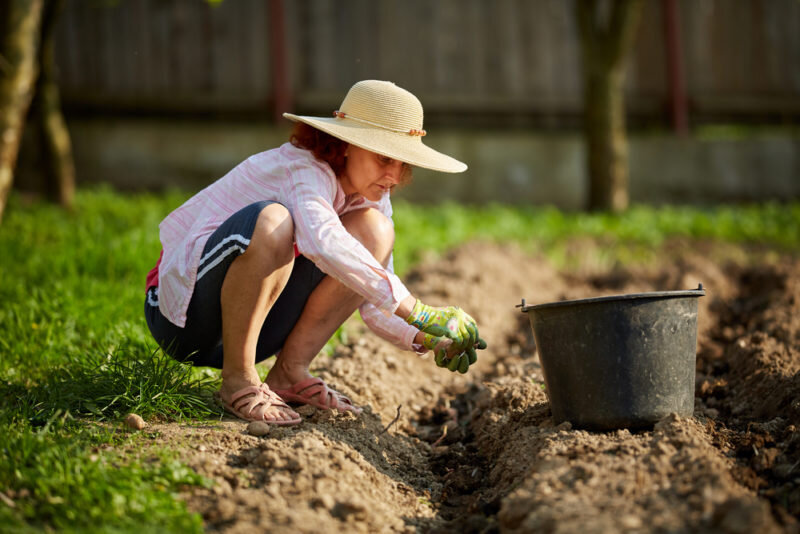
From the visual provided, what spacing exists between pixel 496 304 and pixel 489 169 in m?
3.91

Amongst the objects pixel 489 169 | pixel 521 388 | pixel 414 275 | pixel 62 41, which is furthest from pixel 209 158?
pixel 521 388

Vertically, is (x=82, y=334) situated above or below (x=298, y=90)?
below

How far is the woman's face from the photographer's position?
253 cm

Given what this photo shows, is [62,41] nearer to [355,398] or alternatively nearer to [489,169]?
[489,169]

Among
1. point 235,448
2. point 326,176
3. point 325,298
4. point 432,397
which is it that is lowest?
point 432,397

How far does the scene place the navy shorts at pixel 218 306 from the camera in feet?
8.02

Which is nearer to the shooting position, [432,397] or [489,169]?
→ [432,397]

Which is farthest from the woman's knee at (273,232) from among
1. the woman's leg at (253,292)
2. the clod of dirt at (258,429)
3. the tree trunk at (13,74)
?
the tree trunk at (13,74)

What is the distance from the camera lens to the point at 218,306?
2564mm

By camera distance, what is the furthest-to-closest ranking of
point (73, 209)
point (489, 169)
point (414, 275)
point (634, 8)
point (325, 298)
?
point (489, 169) → point (634, 8) → point (73, 209) → point (414, 275) → point (325, 298)

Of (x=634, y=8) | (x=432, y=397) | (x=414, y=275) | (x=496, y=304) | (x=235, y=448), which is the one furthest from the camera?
(x=634, y=8)

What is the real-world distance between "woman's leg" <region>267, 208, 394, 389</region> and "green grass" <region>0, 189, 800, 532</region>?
0.28 meters

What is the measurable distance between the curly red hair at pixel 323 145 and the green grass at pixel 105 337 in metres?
0.85

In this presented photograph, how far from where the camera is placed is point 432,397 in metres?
3.40
